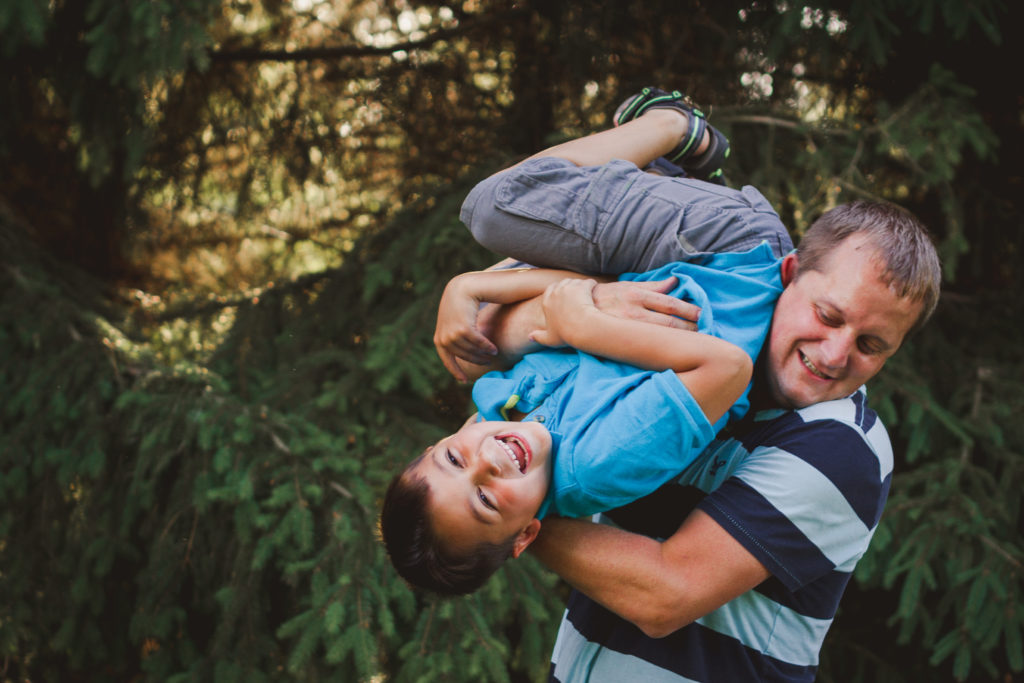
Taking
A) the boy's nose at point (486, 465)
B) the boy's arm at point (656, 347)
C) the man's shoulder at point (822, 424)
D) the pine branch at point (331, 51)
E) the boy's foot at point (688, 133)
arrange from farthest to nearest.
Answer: the pine branch at point (331, 51), the boy's foot at point (688, 133), the boy's nose at point (486, 465), the man's shoulder at point (822, 424), the boy's arm at point (656, 347)

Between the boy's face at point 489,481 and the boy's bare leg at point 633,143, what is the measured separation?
54 centimetres

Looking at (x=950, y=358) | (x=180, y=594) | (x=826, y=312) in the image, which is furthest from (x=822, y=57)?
(x=180, y=594)

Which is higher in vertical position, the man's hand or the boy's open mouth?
the man's hand

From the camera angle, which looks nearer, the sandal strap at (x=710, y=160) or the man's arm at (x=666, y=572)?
the man's arm at (x=666, y=572)

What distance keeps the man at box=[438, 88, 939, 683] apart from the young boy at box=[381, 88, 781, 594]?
0.05 metres

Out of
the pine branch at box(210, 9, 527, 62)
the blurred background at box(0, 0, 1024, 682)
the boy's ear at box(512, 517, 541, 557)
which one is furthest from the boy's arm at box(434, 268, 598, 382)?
the pine branch at box(210, 9, 527, 62)

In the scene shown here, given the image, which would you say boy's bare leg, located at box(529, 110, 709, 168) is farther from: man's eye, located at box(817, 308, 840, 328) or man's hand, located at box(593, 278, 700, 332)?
man's eye, located at box(817, 308, 840, 328)

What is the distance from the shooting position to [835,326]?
1.27m

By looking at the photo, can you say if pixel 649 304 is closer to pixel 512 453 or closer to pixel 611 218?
pixel 611 218

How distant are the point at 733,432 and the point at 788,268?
0.33m

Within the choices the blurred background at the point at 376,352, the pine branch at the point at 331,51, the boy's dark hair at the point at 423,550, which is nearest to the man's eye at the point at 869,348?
the boy's dark hair at the point at 423,550

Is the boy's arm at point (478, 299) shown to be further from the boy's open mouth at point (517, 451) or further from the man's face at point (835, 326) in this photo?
the man's face at point (835, 326)

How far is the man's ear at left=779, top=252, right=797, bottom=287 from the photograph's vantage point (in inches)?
54.2

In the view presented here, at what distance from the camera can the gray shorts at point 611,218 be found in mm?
1393
